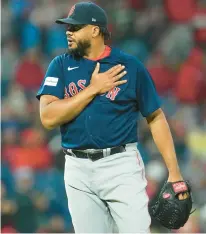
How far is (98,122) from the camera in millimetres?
3188

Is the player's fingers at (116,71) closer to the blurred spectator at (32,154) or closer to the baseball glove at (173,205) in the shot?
the baseball glove at (173,205)

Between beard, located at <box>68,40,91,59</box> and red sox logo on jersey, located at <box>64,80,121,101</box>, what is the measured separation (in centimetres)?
17

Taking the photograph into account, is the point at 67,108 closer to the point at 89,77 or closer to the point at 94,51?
the point at 89,77

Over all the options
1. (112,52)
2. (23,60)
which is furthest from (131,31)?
(112,52)

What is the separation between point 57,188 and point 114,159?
3.43m

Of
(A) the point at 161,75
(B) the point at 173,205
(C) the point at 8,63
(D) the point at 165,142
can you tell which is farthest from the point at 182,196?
(C) the point at 8,63

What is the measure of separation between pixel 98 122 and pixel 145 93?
32 cm

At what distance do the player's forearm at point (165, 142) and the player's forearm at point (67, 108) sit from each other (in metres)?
0.44

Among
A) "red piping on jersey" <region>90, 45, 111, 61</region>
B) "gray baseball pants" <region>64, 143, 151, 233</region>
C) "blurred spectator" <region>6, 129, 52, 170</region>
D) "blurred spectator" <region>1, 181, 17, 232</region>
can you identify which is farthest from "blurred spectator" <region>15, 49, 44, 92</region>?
"gray baseball pants" <region>64, 143, 151, 233</region>

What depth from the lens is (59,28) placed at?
8141 mm

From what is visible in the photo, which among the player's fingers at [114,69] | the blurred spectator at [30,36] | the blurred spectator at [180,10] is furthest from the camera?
the blurred spectator at [30,36]

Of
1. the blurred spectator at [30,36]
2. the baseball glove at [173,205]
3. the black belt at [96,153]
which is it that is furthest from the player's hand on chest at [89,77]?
the blurred spectator at [30,36]

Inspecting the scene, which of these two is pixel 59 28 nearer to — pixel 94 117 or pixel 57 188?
pixel 57 188

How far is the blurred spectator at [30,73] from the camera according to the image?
25.4 ft
